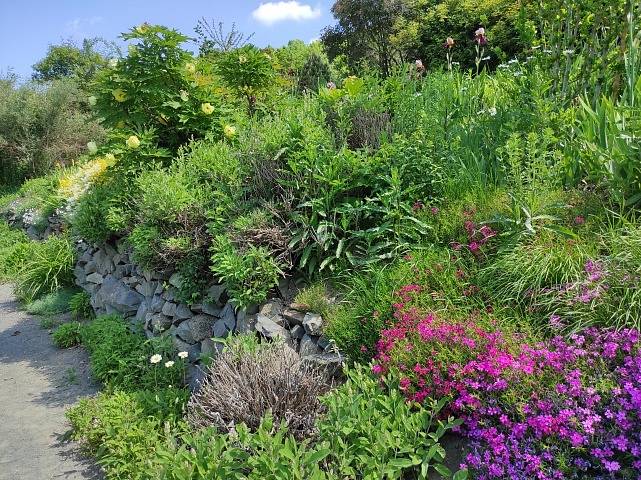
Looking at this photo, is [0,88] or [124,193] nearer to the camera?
[124,193]

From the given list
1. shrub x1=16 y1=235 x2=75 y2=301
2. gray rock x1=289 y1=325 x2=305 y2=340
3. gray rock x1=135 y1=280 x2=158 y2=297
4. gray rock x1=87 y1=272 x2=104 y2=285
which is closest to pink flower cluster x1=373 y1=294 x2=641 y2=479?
gray rock x1=289 y1=325 x2=305 y2=340

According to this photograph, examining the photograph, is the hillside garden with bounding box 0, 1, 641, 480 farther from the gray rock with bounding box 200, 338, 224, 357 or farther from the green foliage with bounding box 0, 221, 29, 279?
the green foliage with bounding box 0, 221, 29, 279

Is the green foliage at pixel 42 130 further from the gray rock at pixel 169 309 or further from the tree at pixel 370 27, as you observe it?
the gray rock at pixel 169 309

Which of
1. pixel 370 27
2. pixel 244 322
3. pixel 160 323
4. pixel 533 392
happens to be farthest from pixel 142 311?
pixel 370 27

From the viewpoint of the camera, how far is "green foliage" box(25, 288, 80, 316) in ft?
21.9

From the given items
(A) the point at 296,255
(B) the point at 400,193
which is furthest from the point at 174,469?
(B) the point at 400,193

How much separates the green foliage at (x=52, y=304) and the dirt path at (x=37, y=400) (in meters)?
0.15

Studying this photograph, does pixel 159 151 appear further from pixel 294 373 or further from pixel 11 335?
pixel 294 373

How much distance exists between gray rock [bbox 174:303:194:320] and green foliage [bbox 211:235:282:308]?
0.83 metres

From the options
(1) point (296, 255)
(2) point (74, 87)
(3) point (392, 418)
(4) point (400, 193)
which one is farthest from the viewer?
(2) point (74, 87)

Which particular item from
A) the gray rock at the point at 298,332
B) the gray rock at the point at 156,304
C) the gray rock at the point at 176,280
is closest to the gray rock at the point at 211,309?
the gray rock at the point at 176,280

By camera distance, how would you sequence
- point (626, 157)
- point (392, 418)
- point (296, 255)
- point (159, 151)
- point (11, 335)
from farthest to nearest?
point (11, 335) → point (159, 151) → point (296, 255) → point (626, 157) → point (392, 418)

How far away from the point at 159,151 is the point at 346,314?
3381mm

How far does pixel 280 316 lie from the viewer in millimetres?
3809
